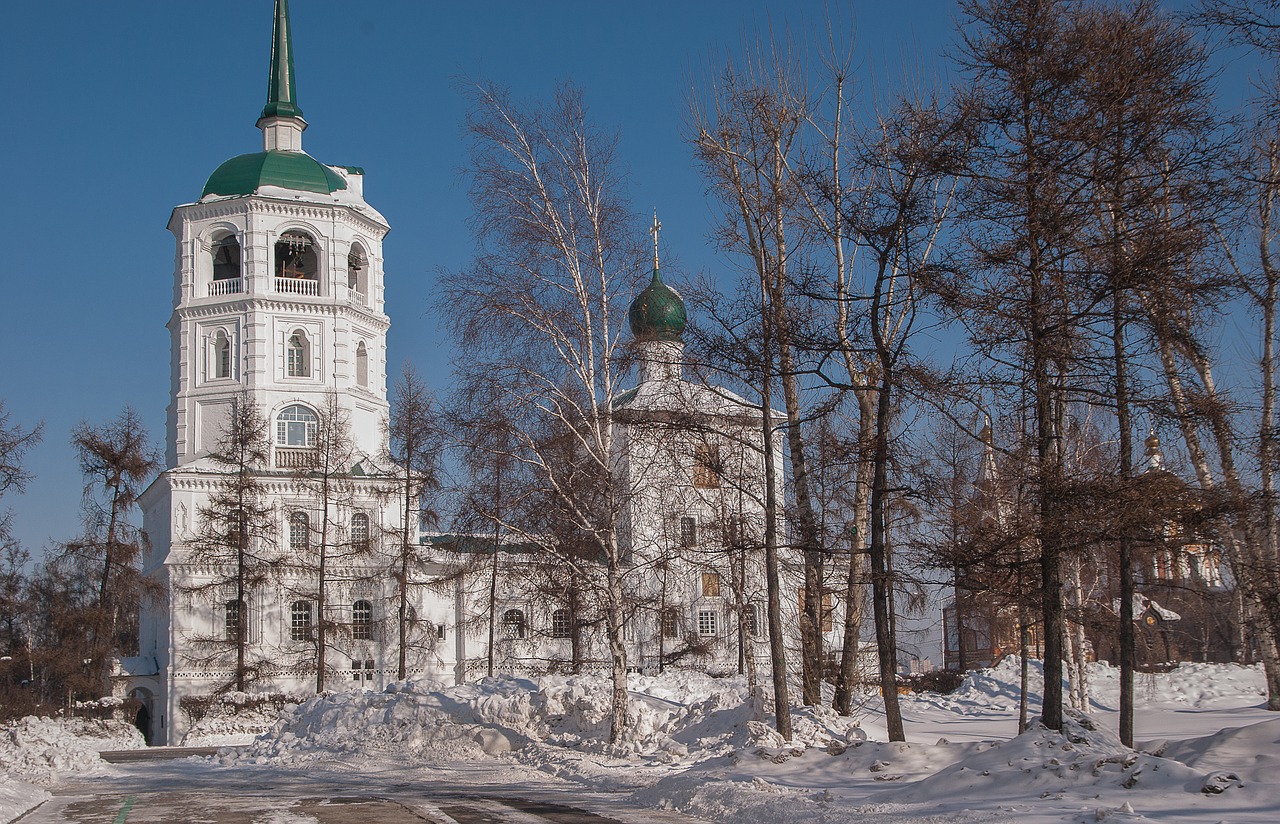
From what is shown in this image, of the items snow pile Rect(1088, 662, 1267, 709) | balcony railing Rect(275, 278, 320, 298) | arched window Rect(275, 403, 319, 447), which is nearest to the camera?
snow pile Rect(1088, 662, 1267, 709)

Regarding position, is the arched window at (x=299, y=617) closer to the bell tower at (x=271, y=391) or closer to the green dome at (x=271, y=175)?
the bell tower at (x=271, y=391)

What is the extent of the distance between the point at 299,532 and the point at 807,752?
111 ft

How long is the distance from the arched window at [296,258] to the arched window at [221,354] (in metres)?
2.99

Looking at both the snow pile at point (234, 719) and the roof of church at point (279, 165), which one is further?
the roof of church at point (279, 165)

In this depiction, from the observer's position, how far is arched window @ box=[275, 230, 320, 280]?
150 ft

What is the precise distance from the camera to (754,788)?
12.1 meters

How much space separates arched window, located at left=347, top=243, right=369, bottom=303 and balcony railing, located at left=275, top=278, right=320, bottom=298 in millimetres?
1687

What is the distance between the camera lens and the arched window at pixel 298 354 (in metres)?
45.1

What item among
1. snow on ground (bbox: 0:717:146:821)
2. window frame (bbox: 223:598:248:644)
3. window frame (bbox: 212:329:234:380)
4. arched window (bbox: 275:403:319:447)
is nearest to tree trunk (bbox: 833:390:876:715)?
snow on ground (bbox: 0:717:146:821)

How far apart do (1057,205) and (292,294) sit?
37.2 m

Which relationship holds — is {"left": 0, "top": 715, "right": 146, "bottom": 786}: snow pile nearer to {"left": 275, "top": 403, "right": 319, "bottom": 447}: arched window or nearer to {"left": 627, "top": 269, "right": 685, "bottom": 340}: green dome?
{"left": 627, "top": 269, "right": 685, "bottom": 340}: green dome

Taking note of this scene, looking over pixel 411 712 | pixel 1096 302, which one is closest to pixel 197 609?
pixel 411 712

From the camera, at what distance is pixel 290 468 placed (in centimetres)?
4334

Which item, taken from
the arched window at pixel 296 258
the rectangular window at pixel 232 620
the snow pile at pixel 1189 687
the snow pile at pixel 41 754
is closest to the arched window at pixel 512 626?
the rectangular window at pixel 232 620
